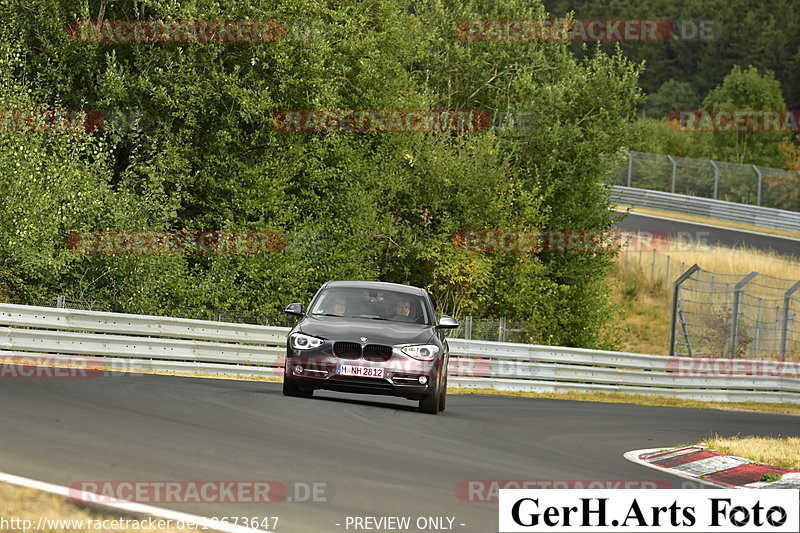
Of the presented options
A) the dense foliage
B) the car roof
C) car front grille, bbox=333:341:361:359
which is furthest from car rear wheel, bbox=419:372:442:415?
the dense foliage

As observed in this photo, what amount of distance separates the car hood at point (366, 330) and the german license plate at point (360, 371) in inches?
12.1

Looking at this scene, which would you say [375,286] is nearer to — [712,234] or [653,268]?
[653,268]

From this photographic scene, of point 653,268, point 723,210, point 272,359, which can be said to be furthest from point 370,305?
point 723,210

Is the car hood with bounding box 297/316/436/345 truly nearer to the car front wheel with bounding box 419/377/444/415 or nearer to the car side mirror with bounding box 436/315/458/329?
the car side mirror with bounding box 436/315/458/329

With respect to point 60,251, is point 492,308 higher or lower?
lower

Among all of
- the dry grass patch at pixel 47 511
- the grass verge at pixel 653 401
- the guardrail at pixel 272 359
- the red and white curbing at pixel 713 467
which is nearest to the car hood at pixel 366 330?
the red and white curbing at pixel 713 467

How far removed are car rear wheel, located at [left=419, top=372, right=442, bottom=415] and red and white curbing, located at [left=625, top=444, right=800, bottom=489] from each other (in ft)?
7.98

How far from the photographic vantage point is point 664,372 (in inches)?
1000

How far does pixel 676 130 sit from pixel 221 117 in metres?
63.9

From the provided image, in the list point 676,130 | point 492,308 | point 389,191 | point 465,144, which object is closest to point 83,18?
point 389,191

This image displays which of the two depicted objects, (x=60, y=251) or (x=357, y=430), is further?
(x=60, y=251)

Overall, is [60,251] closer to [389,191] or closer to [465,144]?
[389,191]

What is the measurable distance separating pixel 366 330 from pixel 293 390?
3.77 ft

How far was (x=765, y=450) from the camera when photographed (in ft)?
42.1
